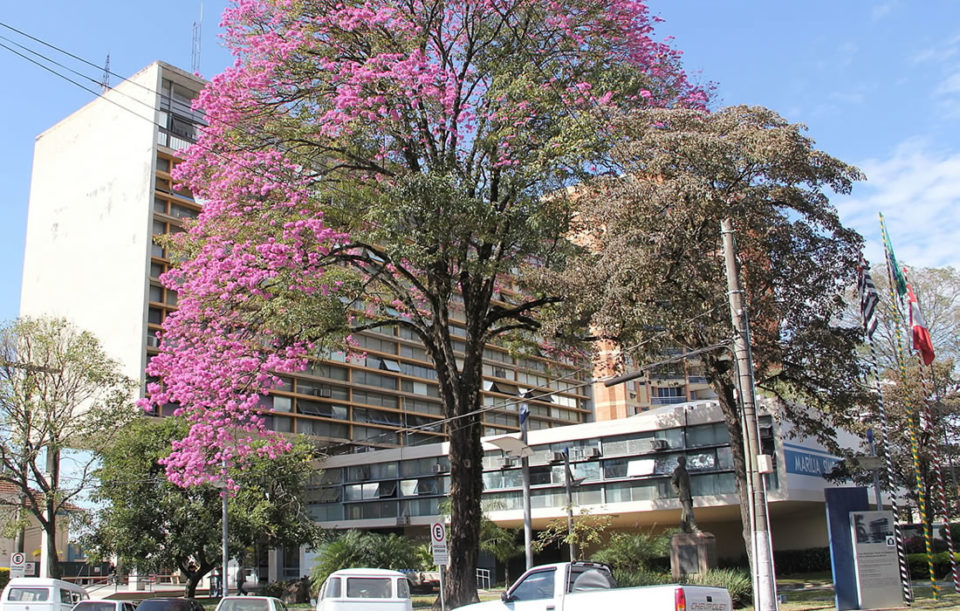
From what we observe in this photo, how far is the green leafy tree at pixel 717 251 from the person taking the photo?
18.6 meters

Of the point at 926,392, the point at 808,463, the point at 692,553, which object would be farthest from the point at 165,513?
the point at 926,392

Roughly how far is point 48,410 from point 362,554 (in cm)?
1463

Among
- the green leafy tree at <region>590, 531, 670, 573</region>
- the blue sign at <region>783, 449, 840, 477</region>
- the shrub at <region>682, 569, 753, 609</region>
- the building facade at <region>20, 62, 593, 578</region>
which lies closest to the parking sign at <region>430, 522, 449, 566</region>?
the shrub at <region>682, 569, 753, 609</region>

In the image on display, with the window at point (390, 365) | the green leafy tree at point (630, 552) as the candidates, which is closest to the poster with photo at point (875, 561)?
the green leafy tree at point (630, 552)

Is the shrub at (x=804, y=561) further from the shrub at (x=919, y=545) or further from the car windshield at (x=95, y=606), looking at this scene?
the car windshield at (x=95, y=606)

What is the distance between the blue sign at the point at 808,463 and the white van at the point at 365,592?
19.8 meters

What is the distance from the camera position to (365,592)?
17.1 m

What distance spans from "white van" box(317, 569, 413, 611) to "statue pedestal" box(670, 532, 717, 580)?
11.6 meters

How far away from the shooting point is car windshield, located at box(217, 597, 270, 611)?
18.7m

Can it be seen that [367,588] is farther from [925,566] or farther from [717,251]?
[925,566]

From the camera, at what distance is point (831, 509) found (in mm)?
18734

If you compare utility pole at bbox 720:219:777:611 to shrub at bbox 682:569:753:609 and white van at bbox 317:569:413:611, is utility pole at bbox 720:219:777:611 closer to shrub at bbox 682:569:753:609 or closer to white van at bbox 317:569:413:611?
shrub at bbox 682:569:753:609

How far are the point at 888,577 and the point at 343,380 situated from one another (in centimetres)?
5213

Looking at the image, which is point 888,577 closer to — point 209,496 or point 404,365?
point 209,496
